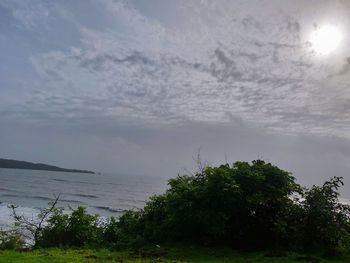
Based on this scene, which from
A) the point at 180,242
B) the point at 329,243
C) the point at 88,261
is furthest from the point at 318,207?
the point at 88,261

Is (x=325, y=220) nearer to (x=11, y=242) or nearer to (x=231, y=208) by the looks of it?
(x=231, y=208)

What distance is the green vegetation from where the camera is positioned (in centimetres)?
1700

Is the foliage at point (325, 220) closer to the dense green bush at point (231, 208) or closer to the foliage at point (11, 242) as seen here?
the dense green bush at point (231, 208)

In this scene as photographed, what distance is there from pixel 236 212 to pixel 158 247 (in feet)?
12.6

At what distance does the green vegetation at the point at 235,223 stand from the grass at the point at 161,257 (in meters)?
0.08

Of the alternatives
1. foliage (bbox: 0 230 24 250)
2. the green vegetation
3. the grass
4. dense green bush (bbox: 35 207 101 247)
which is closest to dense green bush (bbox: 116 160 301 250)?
the green vegetation

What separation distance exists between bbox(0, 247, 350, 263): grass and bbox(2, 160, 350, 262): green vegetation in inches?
3.0

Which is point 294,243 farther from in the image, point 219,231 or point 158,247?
point 158,247

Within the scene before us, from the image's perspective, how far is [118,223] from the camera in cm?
2117

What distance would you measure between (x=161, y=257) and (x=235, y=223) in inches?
188

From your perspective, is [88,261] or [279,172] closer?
[88,261]

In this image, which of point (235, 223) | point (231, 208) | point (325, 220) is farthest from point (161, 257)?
point (325, 220)

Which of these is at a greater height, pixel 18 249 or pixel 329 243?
pixel 329 243

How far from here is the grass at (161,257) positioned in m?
14.5
